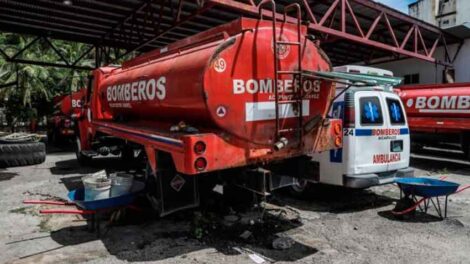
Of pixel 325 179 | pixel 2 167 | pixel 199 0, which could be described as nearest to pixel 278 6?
pixel 199 0

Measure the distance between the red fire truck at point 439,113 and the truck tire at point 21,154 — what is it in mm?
11730

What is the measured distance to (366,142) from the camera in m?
6.38

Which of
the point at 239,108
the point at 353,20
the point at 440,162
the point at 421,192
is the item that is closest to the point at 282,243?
the point at 239,108

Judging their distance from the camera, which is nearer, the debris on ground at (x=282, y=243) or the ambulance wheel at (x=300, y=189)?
the debris on ground at (x=282, y=243)

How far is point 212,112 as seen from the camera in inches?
175

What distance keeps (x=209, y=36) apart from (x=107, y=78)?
4.58 meters

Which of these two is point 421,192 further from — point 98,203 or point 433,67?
point 433,67

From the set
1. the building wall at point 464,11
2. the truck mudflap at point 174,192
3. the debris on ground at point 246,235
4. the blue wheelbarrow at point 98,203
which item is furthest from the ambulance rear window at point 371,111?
the building wall at point 464,11

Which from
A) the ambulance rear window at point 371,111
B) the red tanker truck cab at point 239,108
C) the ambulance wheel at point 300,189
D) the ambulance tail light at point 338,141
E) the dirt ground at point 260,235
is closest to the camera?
the red tanker truck cab at point 239,108

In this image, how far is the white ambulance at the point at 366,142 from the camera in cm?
626

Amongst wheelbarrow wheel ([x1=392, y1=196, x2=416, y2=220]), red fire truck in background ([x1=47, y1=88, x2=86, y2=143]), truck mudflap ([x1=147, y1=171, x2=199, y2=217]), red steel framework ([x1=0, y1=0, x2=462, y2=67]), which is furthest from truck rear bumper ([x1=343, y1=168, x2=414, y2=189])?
red fire truck in background ([x1=47, y1=88, x2=86, y2=143])

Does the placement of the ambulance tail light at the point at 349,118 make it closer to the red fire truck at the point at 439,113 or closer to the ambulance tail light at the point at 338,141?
the ambulance tail light at the point at 338,141

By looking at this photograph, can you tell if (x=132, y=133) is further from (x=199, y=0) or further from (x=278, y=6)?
(x=278, y=6)

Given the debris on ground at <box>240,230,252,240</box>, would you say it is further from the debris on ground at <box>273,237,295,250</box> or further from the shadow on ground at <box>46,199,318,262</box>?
the debris on ground at <box>273,237,295,250</box>
